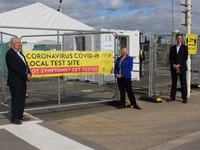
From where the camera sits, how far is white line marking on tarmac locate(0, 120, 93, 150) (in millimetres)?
6332

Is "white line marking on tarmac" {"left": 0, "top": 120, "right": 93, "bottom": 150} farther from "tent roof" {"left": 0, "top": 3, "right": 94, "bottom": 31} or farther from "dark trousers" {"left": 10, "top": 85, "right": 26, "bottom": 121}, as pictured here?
"tent roof" {"left": 0, "top": 3, "right": 94, "bottom": 31}

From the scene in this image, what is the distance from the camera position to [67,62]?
9.38 m

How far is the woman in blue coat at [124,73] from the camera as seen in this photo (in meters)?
9.74

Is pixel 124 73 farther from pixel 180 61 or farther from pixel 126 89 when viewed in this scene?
pixel 180 61

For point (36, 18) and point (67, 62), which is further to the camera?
point (36, 18)

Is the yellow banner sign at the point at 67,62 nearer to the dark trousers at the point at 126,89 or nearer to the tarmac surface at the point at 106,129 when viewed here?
the dark trousers at the point at 126,89

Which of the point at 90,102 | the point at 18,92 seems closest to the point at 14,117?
the point at 18,92

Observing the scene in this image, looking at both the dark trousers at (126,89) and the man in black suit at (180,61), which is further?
the man in black suit at (180,61)

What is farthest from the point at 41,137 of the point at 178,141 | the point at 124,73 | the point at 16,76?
the point at 124,73

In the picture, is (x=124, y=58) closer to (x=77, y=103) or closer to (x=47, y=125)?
(x=77, y=103)

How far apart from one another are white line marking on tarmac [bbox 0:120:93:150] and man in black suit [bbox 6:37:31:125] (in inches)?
13.2

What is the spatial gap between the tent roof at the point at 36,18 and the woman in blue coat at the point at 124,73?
21616mm

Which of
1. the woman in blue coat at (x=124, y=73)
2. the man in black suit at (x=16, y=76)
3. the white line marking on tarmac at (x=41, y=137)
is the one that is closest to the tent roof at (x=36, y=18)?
the woman in blue coat at (x=124, y=73)

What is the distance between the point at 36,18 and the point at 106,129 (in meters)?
25.2
